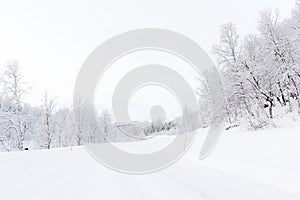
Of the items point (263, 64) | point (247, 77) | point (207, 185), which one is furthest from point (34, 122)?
point (207, 185)

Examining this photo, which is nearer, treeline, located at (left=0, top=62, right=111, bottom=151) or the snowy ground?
the snowy ground

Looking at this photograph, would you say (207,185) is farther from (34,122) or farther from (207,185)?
(34,122)

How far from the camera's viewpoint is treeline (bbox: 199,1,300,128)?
31.3m

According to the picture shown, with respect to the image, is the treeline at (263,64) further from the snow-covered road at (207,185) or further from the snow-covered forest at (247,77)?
the snow-covered road at (207,185)

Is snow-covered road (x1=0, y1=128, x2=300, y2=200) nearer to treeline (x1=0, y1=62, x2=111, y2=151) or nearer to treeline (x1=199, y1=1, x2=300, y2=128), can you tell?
treeline (x1=199, y1=1, x2=300, y2=128)

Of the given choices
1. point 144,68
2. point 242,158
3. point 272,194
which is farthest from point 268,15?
point 272,194

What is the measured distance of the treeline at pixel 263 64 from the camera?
3130cm

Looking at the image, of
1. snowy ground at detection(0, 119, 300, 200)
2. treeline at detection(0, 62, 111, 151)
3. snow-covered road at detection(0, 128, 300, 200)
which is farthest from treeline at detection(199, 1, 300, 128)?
treeline at detection(0, 62, 111, 151)

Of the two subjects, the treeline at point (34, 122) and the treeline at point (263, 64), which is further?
the treeline at point (34, 122)

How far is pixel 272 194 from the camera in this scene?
219 inches

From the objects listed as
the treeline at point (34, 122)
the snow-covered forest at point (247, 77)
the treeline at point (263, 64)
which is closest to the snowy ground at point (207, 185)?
the treeline at point (263, 64)

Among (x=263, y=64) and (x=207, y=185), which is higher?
(x=263, y=64)

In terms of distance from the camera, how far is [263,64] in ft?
112

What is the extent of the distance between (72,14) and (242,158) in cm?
1780
